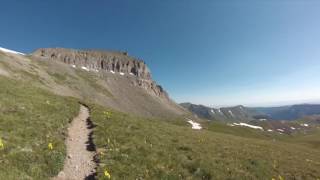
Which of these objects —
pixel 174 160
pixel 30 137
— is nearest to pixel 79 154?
pixel 30 137

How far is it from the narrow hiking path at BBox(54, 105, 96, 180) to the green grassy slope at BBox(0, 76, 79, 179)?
0.53 m

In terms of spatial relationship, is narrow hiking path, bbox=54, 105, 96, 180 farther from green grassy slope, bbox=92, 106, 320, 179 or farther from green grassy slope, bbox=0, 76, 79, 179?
green grassy slope, bbox=92, 106, 320, 179

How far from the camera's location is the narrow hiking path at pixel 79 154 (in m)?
16.5

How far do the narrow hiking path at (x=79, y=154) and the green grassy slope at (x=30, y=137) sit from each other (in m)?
0.53

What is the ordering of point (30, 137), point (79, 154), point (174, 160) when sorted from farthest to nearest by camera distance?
point (174, 160) < point (30, 137) < point (79, 154)

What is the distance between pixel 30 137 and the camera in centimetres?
1983

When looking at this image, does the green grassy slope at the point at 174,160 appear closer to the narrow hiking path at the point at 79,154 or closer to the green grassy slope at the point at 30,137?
the narrow hiking path at the point at 79,154

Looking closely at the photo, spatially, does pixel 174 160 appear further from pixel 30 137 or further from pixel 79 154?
pixel 30 137

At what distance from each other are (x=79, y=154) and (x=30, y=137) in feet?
11.7

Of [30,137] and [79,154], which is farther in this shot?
[30,137]

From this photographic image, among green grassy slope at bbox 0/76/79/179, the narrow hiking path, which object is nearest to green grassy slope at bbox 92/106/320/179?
the narrow hiking path

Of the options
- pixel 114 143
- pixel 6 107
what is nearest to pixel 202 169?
pixel 114 143

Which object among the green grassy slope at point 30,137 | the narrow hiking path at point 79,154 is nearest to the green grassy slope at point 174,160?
the narrow hiking path at point 79,154

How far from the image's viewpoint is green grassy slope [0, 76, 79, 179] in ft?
49.8
